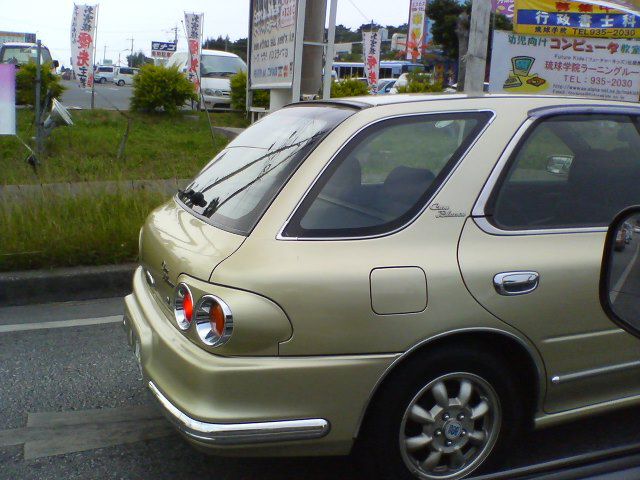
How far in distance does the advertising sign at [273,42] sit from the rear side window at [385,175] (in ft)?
20.6

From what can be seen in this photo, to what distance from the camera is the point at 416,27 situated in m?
37.2

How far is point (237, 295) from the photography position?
2.63 m

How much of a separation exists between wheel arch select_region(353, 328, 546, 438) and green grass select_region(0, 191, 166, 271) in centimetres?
379

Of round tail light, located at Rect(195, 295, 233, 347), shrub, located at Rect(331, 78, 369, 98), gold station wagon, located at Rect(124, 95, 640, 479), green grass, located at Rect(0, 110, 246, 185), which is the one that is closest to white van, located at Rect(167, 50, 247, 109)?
green grass, located at Rect(0, 110, 246, 185)

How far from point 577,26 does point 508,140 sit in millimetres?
8553

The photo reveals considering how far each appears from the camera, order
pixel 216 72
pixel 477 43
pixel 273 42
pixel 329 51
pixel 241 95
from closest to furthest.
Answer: pixel 477 43, pixel 329 51, pixel 273 42, pixel 241 95, pixel 216 72

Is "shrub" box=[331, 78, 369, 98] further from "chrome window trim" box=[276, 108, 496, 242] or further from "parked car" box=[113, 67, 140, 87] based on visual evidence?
"parked car" box=[113, 67, 140, 87]

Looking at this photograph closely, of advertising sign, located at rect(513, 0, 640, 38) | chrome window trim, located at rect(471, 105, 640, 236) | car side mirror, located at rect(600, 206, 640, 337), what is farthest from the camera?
advertising sign, located at rect(513, 0, 640, 38)

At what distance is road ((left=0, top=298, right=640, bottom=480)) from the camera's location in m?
3.31

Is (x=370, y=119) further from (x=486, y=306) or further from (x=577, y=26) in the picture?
(x=577, y=26)

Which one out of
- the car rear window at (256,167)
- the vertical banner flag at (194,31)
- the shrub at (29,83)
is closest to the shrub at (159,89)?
the shrub at (29,83)

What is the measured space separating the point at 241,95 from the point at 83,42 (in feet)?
18.2

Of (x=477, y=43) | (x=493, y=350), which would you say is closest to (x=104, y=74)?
(x=477, y=43)

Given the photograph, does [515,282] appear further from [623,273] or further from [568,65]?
[568,65]
